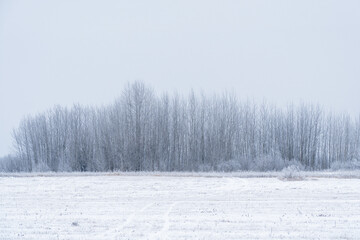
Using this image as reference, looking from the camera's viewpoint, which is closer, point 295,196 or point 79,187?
point 295,196

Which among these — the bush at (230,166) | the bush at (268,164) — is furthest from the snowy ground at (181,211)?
the bush at (230,166)

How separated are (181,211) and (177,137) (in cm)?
3873

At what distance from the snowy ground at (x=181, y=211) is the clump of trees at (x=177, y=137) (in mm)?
28461

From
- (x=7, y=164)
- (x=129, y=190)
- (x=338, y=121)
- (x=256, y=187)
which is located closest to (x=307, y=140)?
(x=338, y=121)

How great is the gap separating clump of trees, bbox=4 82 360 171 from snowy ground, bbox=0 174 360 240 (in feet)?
93.4

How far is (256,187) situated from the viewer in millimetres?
22516

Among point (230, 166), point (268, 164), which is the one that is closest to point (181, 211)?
point (268, 164)

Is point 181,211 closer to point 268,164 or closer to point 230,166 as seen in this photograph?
point 268,164

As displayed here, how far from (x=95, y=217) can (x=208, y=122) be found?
136ft

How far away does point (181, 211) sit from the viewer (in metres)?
15.4

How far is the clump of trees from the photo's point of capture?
52.5 m

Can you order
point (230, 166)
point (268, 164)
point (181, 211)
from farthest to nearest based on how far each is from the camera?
1. point (230, 166)
2. point (268, 164)
3. point (181, 211)

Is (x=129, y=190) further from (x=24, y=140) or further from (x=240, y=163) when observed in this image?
(x=24, y=140)

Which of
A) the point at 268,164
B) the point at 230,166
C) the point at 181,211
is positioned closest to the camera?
the point at 181,211
